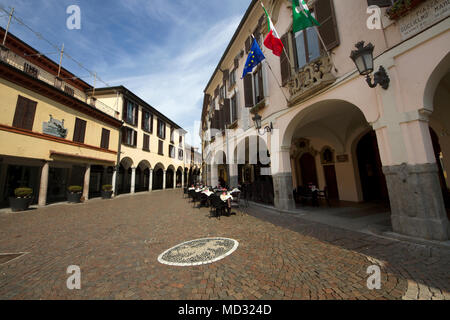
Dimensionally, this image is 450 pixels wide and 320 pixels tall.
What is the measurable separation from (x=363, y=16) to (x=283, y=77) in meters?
3.04

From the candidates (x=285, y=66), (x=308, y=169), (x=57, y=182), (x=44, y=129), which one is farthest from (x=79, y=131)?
(x=308, y=169)

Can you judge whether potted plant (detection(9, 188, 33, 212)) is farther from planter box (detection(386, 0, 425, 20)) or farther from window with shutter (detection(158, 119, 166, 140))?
planter box (detection(386, 0, 425, 20))

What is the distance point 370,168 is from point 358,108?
523cm

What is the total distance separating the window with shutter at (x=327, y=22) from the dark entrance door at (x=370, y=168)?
6.06 metres

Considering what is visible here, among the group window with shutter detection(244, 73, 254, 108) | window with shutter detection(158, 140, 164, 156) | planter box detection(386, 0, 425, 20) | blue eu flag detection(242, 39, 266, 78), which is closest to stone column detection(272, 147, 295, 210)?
window with shutter detection(244, 73, 254, 108)

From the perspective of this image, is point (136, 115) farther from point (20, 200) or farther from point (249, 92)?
point (249, 92)

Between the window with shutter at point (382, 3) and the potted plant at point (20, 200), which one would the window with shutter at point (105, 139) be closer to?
the potted plant at point (20, 200)

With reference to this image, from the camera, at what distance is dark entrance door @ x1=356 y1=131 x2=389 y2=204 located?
9070 millimetres

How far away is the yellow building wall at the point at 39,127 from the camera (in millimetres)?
9117

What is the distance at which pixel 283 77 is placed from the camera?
7.45m

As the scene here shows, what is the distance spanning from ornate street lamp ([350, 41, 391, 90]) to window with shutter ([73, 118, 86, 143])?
17.1 m

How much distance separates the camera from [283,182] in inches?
293
